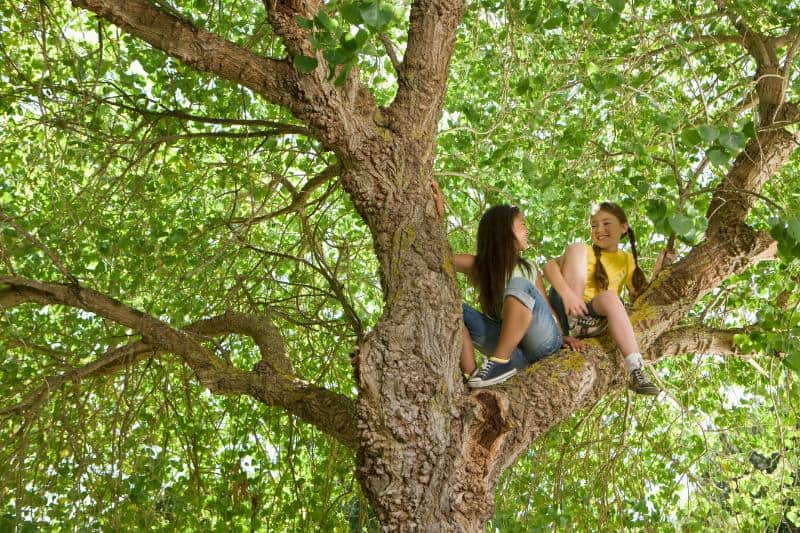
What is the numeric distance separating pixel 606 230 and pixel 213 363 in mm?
1784

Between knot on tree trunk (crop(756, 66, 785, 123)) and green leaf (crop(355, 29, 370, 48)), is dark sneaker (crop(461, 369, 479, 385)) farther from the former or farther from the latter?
knot on tree trunk (crop(756, 66, 785, 123))

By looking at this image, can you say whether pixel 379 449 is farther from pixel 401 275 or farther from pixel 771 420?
pixel 771 420

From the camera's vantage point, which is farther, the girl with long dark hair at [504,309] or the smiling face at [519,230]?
the smiling face at [519,230]

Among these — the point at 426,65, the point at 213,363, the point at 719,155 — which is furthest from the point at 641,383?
the point at 213,363

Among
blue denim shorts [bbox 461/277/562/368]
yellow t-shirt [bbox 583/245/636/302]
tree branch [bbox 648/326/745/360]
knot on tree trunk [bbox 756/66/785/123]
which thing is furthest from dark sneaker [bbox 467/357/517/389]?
knot on tree trunk [bbox 756/66/785/123]

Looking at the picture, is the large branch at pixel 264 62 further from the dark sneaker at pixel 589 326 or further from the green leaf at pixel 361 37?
the dark sneaker at pixel 589 326

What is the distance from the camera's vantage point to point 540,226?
17.2 ft

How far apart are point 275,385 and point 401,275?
0.63 meters

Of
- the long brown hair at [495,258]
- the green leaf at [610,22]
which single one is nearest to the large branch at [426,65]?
the long brown hair at [495,258]

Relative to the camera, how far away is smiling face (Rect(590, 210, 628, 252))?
12.4 ft

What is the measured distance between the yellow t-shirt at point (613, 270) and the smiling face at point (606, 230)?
0.05 meters

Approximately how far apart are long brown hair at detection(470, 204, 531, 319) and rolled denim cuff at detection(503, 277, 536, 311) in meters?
0.08

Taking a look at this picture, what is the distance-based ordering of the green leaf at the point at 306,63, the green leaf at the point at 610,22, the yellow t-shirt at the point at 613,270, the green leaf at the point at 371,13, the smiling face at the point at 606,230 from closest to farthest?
the green leaf at the point at 371,13, the green leaf at the point at 306,63, the green leaf at the point at 610,22, the yellow t-shirt at the point at 613,270, the smiling face at the point at 606,230

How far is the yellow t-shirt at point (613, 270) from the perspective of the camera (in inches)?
143
